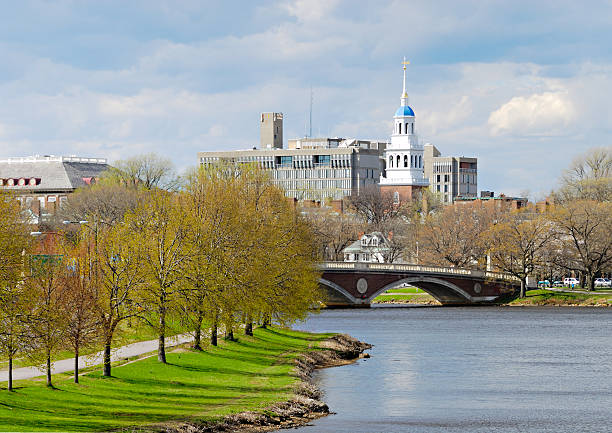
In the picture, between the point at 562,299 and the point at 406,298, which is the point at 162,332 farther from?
the point at 406,298

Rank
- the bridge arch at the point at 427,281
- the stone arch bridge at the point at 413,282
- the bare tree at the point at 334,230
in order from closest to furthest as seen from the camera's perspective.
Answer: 1. the stone arch bridge at the point at 413,282
2. the bridge arch at the point at 427,281
3. the bare tree at the point at 334,230

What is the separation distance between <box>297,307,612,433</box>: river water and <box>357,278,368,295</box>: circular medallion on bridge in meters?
25.1

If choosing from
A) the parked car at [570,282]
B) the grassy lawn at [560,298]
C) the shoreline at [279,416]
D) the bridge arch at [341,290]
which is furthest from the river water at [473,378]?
the parked car at [570,282]

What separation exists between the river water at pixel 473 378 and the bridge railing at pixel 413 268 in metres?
24.9

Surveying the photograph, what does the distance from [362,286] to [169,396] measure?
91.6 m

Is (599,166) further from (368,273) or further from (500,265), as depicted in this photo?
(368,273)

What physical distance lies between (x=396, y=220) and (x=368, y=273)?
55.8 m

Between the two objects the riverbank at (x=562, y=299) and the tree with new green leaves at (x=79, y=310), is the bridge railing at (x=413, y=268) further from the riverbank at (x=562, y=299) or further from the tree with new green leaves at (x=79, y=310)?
the tree with new green leaves at (x=79, y=310)

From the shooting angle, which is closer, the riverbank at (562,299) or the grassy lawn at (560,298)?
the riverbank at (562,299)

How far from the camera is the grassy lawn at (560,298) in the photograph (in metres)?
134

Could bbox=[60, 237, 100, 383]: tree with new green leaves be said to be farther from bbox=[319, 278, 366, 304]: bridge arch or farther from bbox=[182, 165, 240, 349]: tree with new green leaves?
bbox=[319, 278, 366, 304]: bridge arch

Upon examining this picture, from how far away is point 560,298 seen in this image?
137 m

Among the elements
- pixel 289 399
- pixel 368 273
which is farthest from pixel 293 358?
pixel 368 273

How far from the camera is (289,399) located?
50312 millimetres
